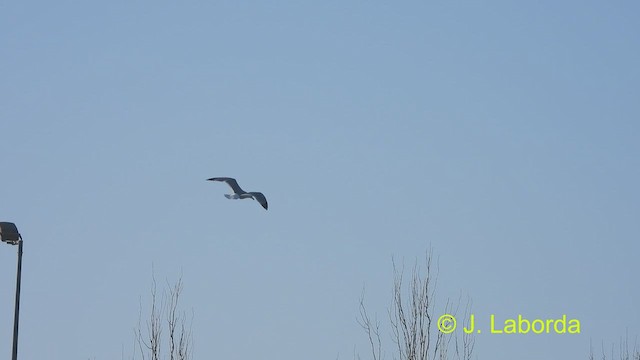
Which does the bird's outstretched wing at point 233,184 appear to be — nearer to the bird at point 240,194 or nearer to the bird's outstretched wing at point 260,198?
the bird at point 240,194

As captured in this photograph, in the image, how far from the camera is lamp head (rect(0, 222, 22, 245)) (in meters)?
13.3

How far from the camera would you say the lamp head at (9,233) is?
43.6ft

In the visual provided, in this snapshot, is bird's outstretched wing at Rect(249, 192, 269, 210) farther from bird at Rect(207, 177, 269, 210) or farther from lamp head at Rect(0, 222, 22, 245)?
lamp head at Rect(0, 222, 22, 245)

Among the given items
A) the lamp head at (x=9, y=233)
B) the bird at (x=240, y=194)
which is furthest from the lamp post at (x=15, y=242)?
the bird at (x=240, y=194)

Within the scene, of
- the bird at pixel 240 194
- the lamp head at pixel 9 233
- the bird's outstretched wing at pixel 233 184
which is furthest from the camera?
the bird's outstretched wing at pixel 233 184

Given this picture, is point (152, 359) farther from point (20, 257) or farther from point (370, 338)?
point (20, 257)

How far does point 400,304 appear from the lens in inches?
727

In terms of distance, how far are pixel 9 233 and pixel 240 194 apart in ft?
21.6

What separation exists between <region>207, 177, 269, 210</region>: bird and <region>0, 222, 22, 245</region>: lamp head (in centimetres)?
597

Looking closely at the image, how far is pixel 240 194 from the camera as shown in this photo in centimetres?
1955

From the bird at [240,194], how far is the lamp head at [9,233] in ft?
19.6

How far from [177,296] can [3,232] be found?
709cm

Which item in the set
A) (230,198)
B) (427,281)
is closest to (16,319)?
(230,198)

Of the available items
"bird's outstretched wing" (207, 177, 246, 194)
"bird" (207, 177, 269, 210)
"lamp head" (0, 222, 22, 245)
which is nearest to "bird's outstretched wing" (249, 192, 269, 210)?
"bird" (207, 177, 269, 210)
